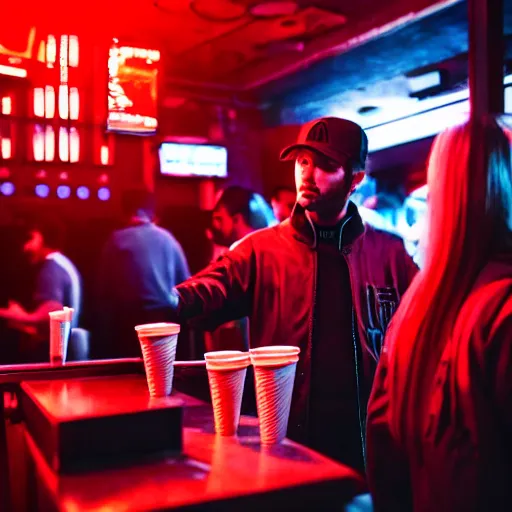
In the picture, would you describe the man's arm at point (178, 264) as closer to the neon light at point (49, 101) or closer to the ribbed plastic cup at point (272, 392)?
the neon light at point (49, 101)

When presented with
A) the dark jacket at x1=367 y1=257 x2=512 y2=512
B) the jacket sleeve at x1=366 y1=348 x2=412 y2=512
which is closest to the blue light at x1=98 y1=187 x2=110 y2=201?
the jacket sleeve at x1=366 y1=348 x2=412 y2=512

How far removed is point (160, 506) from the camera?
1.40 m

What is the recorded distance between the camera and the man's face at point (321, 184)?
9.48 feet

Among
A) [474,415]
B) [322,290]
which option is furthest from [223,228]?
[474,415]

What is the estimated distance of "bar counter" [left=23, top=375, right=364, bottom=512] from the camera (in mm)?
1449

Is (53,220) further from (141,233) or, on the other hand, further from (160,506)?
(160,506)

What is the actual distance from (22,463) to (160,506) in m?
1.44

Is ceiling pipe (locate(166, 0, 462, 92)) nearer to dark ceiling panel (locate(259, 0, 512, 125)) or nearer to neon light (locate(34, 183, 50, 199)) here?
dark ceiling panel (locate(259, 0, 512, 125))

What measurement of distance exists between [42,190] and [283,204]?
1.22m

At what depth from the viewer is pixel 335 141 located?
2857 millimetres

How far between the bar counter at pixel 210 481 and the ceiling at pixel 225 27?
1.99m

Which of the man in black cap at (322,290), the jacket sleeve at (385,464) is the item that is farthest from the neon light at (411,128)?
the jacket sleeve at (385,464)

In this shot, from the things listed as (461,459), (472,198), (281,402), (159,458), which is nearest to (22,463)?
(159,458)

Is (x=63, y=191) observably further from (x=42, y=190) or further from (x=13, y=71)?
(x=13, y=71)
